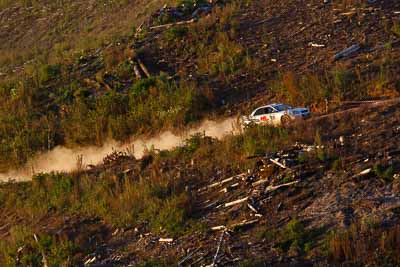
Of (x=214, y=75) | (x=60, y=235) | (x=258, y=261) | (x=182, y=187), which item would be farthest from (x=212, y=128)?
(x=258, y=261)

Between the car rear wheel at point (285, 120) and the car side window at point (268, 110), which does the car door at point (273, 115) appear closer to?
the car side window at point (268, 110)

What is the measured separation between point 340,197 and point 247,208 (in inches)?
84.3

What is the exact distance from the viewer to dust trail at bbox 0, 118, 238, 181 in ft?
85.5

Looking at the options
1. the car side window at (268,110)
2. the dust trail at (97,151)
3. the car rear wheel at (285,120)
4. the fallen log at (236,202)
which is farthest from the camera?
the dust trail at (97,151)

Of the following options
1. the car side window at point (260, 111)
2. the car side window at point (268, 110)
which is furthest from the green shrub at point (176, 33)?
the car side window at point (268, 110)

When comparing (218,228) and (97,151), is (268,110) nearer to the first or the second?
(97,151)

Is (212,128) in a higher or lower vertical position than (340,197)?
lower

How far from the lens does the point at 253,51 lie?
31297mm

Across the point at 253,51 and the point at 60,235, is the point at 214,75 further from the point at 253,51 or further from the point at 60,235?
the point at 60,235

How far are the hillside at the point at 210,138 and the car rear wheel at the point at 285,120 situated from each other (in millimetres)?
594

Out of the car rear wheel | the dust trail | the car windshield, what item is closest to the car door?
the car windshield

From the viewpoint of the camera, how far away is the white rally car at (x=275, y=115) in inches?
937

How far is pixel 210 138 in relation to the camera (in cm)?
2361

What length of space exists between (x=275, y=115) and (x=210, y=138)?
97.2 inches
